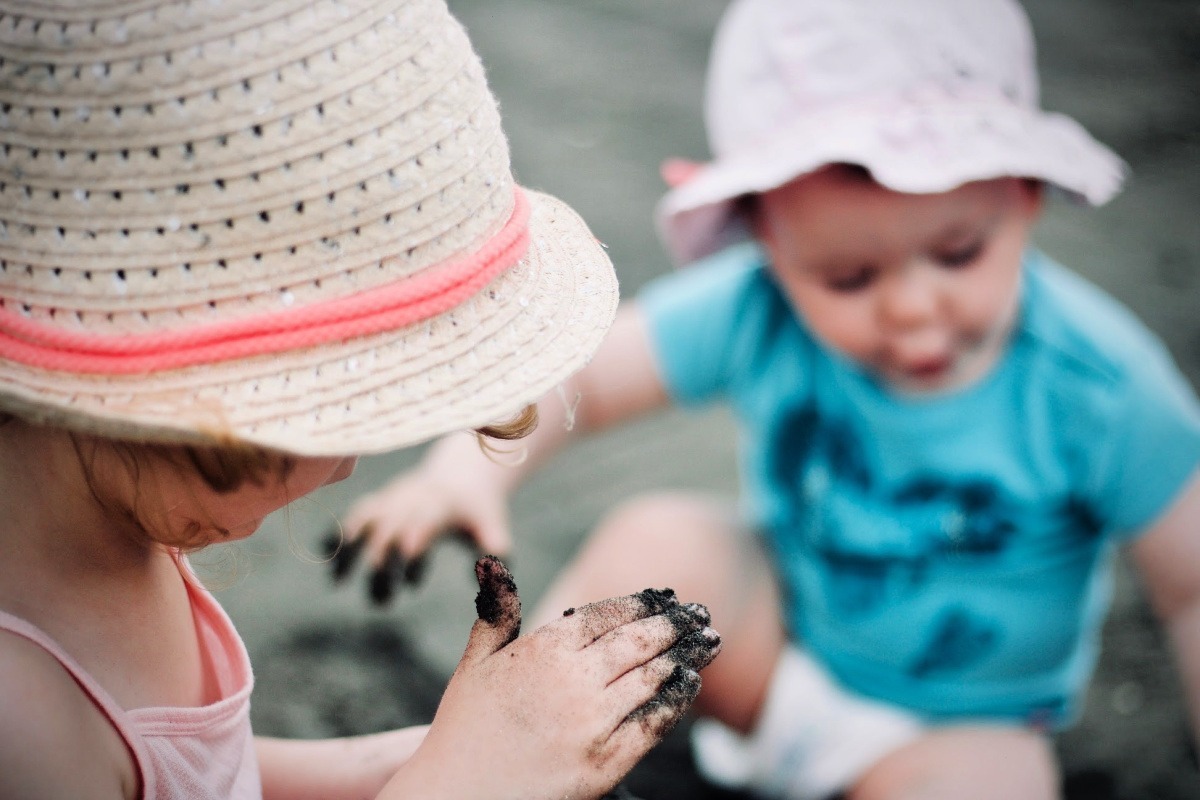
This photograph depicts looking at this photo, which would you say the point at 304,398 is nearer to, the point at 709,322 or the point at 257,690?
the point at 709,322

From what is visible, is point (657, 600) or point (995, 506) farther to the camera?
point (995, 506)

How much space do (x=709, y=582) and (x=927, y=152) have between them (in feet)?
2.01

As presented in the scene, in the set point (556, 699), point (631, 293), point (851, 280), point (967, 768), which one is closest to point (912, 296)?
point (851, 280)

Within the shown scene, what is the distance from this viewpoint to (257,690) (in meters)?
1.59

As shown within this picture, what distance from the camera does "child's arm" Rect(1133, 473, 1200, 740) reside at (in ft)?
4.31

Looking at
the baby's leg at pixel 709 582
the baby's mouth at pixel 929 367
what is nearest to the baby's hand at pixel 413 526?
the baby's leg at pixel 709 582

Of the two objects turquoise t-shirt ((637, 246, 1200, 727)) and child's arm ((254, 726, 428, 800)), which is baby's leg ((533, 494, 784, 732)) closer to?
turquoise t-shirt ((637, 246, 1200, 727))

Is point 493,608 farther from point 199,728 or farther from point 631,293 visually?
point 631,293

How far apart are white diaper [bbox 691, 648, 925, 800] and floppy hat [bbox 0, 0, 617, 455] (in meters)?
0.86

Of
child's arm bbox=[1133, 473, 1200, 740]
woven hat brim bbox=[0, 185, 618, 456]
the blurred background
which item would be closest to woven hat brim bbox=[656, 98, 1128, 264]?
child's arm bbox=[1133, 473, 1200, 740]

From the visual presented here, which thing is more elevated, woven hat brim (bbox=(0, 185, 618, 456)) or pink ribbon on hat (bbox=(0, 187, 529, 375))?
pink ribbon on hat (bbox=(0, 187, 529, 375))

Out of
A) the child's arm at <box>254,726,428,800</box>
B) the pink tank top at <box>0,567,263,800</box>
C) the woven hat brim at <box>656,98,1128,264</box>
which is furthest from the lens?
the woven hat brim at <box>656,98,1128,264</box>

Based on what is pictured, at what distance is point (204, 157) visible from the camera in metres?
0.64

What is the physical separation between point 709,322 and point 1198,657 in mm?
753
